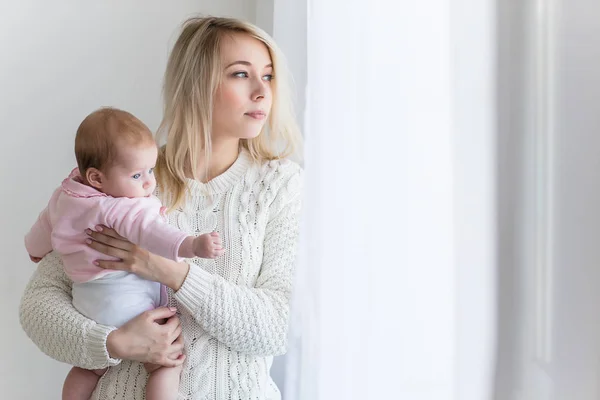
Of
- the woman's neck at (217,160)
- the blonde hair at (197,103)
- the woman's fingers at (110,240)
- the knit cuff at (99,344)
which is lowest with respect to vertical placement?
the knit cuff at (99,344)

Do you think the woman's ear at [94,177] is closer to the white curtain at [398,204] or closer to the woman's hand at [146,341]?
→ the woman's hand at [146,341]

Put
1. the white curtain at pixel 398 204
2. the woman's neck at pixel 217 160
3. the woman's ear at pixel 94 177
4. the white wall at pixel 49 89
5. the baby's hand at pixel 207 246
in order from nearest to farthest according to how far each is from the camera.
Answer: the white curtain at pixel 398 204, the baby's hand at pixel 207 246, the woman's ear at pixel 94 177, the woman's neck at pixel 217 160, the white wall at pixel 49 89

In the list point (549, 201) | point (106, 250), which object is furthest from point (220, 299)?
point (549, 201)

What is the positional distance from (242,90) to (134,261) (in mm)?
447

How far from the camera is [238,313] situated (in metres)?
1.48

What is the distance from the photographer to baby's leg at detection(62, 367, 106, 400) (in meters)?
1.57

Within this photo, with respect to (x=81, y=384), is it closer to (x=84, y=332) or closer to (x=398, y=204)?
(x=84, y=332)

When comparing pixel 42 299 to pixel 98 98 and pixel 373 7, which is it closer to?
pixel 98 98

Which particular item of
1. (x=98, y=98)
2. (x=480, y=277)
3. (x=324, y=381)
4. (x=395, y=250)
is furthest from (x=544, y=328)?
(x=98, y=98)

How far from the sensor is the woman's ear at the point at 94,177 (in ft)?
4.68

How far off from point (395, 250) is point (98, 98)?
1422 millimetres

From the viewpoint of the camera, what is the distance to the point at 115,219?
1418 mm

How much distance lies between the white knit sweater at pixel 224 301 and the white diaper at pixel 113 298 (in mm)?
27

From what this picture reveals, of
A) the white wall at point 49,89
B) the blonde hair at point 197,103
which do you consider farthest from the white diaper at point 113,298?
the white wall at point 49,89
